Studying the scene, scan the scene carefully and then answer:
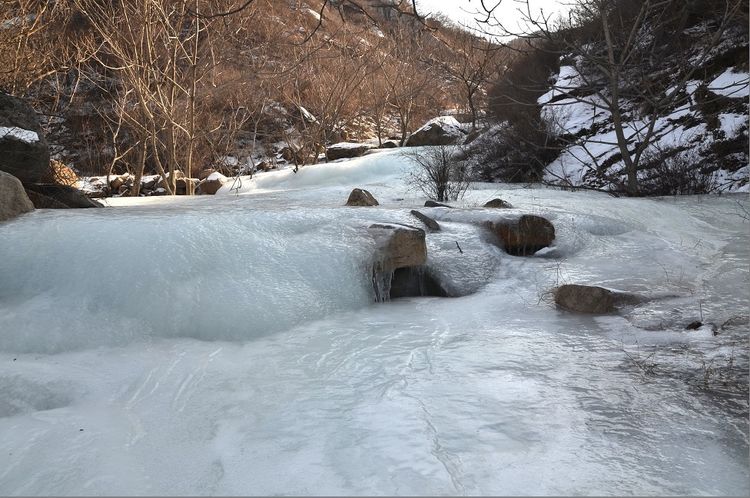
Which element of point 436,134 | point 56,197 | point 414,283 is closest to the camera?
point 414,283

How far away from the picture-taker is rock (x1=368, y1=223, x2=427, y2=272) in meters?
4.76

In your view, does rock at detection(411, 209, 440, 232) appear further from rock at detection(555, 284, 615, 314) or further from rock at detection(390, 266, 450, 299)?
rock at detection(555, 284, 615, 314)

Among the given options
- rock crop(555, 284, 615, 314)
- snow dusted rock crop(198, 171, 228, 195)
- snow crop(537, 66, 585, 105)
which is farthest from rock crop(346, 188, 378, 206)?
snow crop(537, 66, 585, 105)

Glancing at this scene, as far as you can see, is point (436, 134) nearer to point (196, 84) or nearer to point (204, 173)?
point (204, 173)

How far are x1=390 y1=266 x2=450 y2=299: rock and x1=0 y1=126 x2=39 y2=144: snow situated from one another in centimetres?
436

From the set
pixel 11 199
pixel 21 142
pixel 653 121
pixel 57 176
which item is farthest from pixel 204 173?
pixel 653 121

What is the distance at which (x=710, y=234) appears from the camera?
624 centimetres

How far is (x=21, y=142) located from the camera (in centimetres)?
622

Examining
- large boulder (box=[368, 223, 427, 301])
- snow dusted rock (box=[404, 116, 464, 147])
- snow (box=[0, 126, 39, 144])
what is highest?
snow dusted rock (box=[404, 116, 464, 147])

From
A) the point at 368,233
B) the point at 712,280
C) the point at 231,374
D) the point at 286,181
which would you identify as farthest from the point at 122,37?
the point at 712,280

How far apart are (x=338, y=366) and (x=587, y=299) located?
1.94 meters

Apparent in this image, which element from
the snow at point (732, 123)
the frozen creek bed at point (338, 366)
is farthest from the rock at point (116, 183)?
the snow at point (732, 123)

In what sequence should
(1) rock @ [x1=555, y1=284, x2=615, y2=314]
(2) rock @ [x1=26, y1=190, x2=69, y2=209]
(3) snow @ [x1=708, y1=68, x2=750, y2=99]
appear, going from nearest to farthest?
(1) rock @ [x1=555, y1=284, x2=615, y2=314]
(2) rock @ [x1=26, y1=190, x2=69, y2=209]
(3) snow @ [x1=708, y1=68, x2=750, y2=99]

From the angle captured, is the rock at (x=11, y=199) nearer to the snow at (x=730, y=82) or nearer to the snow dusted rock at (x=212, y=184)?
the snow dusted rock at (x=212, y=184)
